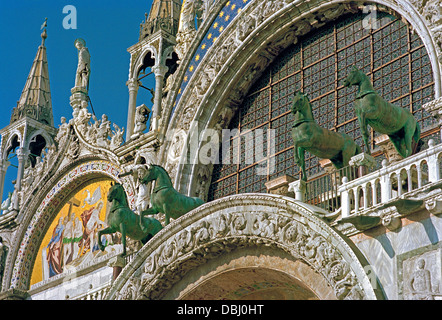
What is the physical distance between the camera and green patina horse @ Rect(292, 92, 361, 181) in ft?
56.0

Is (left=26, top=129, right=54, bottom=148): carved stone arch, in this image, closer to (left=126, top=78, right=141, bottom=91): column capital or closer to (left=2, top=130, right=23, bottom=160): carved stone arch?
(left=2, top=130, right=23, bottom=160): carved stone arch

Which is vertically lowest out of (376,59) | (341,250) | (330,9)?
(341,250)

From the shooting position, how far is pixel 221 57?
23.1m

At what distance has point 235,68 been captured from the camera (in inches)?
906

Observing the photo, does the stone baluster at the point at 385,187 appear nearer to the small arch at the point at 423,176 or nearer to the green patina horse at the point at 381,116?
the small arch at the point at 423,176

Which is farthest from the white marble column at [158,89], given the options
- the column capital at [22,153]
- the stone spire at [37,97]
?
the stone spire at [37,97]

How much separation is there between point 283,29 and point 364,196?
776cm

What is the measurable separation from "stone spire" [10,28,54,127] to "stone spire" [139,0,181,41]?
516 centimetres

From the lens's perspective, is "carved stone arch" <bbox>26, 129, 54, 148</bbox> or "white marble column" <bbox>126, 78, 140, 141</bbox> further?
"carved stone arch" <bbox>26, 129, 54, 148</bbox>

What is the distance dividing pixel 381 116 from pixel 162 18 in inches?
395

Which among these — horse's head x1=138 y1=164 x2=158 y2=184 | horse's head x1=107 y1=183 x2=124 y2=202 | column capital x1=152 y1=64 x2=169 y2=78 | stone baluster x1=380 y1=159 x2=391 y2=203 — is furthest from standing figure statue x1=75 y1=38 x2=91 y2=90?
stone baluster x1=380 y1=159 x2=391 y2=203
